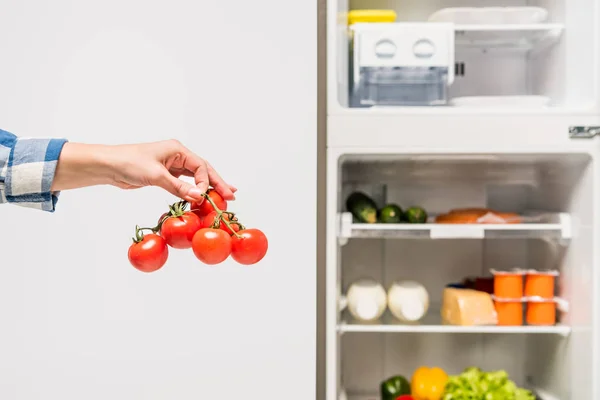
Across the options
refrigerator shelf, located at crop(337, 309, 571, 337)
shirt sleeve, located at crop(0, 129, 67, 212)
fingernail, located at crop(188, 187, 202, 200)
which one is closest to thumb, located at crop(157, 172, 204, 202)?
fingernail, located at crop(188, 187, 202, 200)

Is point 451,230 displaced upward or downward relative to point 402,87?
downward

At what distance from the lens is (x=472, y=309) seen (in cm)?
173

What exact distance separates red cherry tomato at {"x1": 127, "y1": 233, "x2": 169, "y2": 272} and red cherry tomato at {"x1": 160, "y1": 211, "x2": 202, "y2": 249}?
0.05 feet

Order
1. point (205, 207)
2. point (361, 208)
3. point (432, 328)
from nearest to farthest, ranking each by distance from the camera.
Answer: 1. point (205, 207)
2. point (432, 328)
3. point (361, 208)

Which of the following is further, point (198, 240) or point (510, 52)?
point (510, 52)

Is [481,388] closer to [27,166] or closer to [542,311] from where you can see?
[542,311]

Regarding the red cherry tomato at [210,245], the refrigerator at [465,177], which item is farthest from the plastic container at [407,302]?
the red cherry tomato at [210,245]

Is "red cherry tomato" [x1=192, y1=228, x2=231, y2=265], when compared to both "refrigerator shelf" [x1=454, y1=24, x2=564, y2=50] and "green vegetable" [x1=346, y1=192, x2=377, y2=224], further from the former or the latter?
"refrigerator shelf" [x1=454, y1=24, x2=564, y2=50]

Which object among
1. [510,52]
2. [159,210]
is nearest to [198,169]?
[159,210]

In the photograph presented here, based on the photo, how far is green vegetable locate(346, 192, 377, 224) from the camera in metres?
1.78

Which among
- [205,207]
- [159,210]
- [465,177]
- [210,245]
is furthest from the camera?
[465,177]

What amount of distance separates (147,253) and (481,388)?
1061 mm

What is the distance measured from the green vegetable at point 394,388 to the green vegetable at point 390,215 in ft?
1.36

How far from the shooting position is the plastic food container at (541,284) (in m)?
1.76
